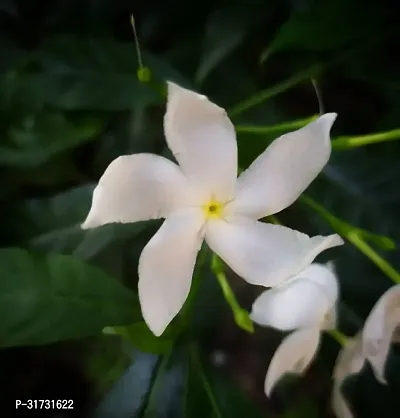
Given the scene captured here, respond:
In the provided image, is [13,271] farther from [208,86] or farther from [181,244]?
[208,86]

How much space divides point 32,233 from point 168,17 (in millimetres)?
228

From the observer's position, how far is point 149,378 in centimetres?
53

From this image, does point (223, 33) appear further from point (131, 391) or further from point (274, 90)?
point (131, 391)

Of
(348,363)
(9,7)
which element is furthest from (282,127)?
(9,7)

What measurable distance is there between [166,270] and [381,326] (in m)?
0.14

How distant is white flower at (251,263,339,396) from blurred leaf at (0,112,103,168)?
0.69 feet

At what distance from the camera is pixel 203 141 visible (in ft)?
Result: 1.18

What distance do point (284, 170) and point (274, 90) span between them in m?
0.20

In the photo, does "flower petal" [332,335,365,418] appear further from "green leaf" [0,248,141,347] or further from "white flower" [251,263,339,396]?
"green leaf" [0,248,141,347]

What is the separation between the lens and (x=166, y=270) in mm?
357

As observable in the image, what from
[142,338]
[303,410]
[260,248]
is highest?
[260,248]

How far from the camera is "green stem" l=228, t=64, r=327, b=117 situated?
539 mm

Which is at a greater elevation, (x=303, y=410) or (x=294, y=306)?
(x=294, y=306)

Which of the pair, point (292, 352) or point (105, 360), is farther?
point (105, 360)
